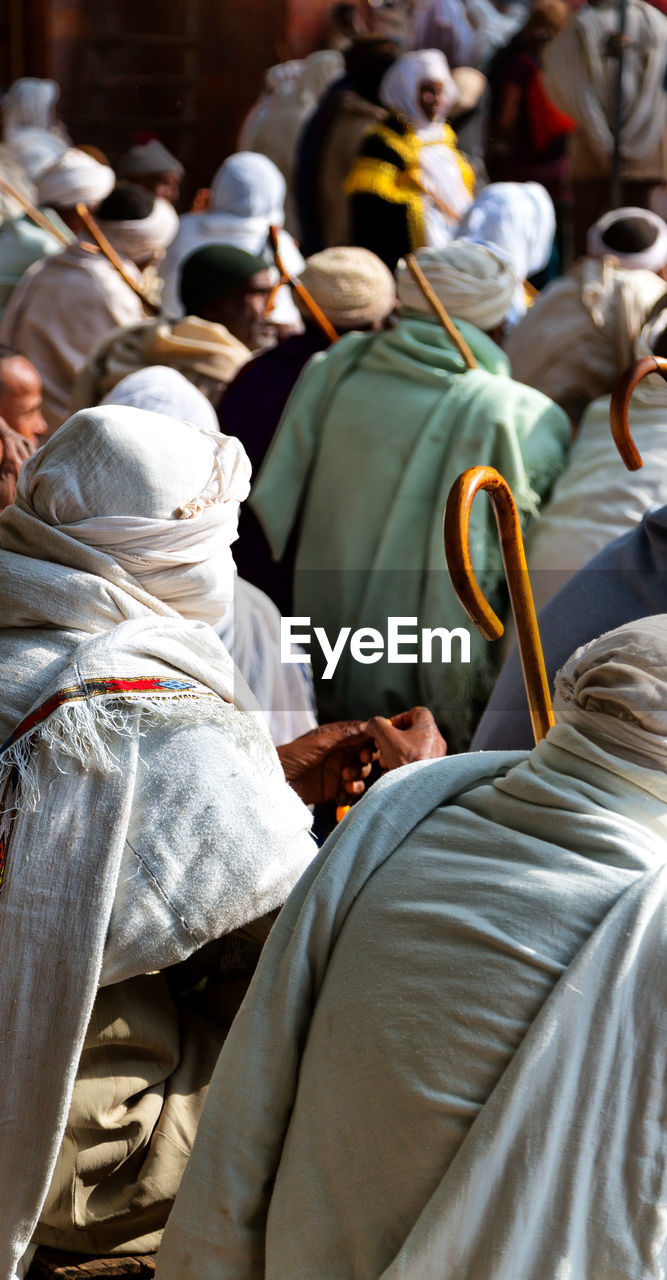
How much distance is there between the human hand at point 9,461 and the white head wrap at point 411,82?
17.2 feet

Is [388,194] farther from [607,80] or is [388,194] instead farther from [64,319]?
[64,319]

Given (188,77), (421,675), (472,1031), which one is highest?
(472,1031)

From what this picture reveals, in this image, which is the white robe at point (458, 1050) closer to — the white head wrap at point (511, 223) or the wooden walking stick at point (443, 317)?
the wooden walking stick at point (443, 317)

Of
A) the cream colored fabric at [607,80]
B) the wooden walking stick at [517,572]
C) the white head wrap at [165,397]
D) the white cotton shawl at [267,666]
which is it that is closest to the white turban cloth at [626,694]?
the wooden walking stick at [517,572]

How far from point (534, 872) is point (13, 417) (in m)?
2.47

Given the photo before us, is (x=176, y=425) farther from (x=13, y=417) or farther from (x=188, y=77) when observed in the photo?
(x=188, y=77)

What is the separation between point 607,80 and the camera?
308 inches

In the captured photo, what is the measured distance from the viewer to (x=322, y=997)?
5.02ft

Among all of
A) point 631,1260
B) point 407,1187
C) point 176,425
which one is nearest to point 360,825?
point 407,1187

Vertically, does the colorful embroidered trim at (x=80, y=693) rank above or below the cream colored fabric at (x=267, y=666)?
above

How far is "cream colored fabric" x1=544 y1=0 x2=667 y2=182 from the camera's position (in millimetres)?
7758

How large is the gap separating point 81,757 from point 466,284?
2.95 metres

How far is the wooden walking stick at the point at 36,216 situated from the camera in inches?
285

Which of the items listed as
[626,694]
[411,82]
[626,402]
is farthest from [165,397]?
[411,82]
